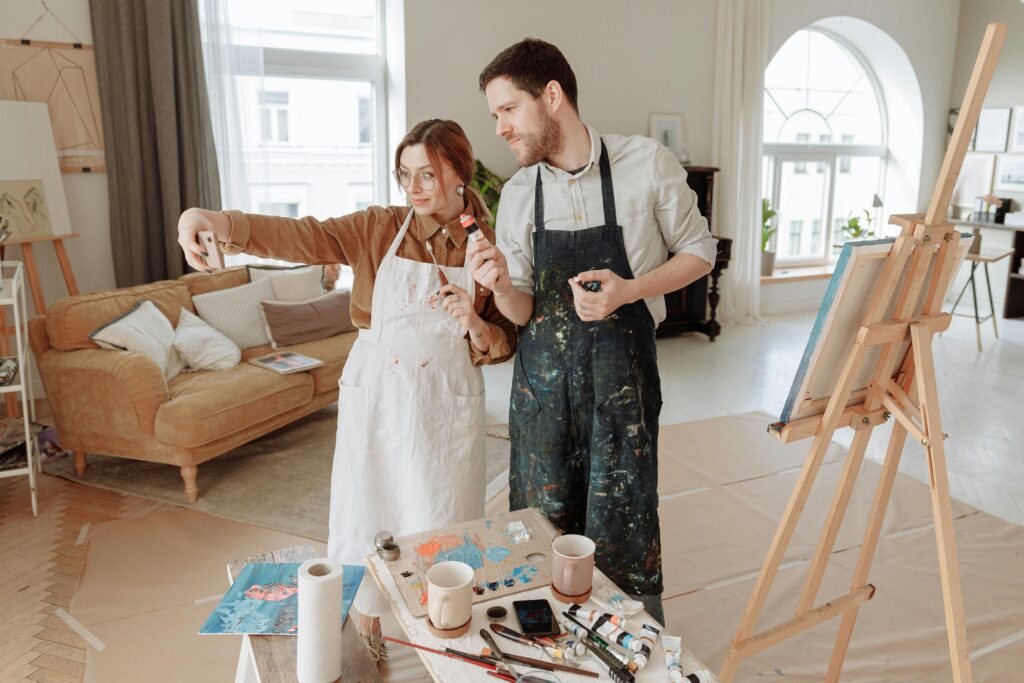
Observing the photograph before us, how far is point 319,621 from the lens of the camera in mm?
1241

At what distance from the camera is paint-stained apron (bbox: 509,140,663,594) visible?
5.57ft

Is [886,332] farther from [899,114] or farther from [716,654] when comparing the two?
[899,114]

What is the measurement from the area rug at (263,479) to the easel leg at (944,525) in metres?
2.00

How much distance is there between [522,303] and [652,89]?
480 cm

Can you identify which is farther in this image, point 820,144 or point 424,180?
point 820,144

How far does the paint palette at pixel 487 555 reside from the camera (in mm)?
1428

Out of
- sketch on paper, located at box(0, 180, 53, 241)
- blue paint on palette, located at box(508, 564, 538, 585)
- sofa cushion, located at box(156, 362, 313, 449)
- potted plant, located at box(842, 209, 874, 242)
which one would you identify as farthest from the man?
potted plant, located at box(842, 209, 874, 242)

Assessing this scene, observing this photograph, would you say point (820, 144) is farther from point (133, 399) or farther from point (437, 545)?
point (437, 545)

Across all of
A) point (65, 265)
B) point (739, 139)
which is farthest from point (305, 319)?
point (739, 139)

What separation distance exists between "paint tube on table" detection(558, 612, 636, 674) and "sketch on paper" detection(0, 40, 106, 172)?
165 inches

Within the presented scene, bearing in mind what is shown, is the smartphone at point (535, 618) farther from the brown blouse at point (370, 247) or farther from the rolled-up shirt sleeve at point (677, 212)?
the rolled-up shirt sleeve at point (677, 212)

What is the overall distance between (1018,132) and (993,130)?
0.77 ft

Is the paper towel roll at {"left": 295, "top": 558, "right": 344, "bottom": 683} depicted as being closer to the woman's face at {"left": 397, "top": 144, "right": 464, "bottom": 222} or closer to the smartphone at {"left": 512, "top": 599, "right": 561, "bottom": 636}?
the smartphone at {"left": 512, "top": 599, "right": 561, "bottom": 636}

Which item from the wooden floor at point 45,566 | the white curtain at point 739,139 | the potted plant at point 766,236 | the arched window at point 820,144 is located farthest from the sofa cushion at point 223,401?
the arched window at point 820,144
